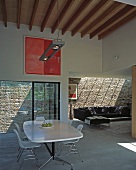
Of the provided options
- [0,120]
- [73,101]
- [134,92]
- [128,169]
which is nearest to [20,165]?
[128,169]

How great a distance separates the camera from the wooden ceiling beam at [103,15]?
18.2ft

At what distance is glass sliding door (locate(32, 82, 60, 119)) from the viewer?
7.73 meters

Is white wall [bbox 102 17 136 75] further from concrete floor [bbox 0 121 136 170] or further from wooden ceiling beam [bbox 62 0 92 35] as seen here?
concrete floor [bbox 0 121 136 170]

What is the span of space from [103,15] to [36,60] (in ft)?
10.4

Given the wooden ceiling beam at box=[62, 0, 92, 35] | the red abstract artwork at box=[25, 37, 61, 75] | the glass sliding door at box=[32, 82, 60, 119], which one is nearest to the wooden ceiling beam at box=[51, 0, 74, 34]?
the wooden ceiling beam at box=[62, 0, 92, 35]

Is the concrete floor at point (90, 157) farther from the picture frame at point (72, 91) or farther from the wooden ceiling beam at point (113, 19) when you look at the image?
the picture frame at point (72, 91)

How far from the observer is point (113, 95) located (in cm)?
1216

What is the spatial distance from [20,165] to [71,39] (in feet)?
19.6

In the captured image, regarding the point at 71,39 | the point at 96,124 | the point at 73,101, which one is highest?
the point at 71,39

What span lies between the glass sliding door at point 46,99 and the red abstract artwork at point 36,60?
58 cm

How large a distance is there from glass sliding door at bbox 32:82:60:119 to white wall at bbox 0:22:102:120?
0.26m

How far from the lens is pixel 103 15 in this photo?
633cm

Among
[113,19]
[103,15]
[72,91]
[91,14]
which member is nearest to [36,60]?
[91,14]

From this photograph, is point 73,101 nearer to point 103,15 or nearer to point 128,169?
point 103,15
